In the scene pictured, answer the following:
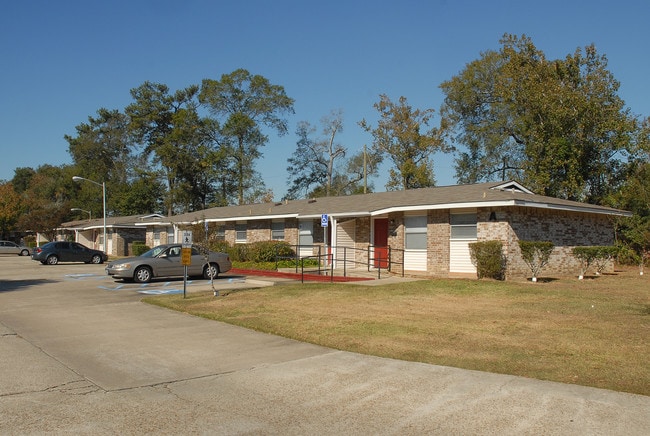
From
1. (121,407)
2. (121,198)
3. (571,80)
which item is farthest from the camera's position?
(121,198)

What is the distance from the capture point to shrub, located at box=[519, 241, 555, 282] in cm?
1875

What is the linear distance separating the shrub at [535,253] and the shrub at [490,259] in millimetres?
784

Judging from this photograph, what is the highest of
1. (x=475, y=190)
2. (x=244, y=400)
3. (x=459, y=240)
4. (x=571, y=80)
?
(x=571, y=80)

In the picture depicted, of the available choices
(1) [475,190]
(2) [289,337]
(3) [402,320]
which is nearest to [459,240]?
(1) [475,190]

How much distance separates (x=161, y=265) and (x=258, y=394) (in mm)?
15299

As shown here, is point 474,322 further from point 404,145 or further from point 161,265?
point 404,145

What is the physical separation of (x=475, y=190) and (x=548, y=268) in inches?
154

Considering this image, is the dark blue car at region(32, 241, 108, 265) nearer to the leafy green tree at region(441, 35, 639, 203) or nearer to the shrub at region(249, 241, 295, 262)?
the shrub at region(249, 241, 295, 262)

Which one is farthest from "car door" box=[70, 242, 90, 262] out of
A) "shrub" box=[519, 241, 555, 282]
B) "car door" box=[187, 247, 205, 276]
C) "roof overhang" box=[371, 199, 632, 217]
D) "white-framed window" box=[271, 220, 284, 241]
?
"shrub" box=[519, 241, 555, 282]

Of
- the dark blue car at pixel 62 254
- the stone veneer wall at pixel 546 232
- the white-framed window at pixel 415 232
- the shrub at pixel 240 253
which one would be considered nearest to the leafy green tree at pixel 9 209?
the dark blue car at pixel 62 254

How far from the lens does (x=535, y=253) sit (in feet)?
62.0

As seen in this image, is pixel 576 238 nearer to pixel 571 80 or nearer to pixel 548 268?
pixel 548 268

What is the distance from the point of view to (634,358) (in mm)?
7730

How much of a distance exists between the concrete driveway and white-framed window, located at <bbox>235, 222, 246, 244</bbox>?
2254 centimetres
